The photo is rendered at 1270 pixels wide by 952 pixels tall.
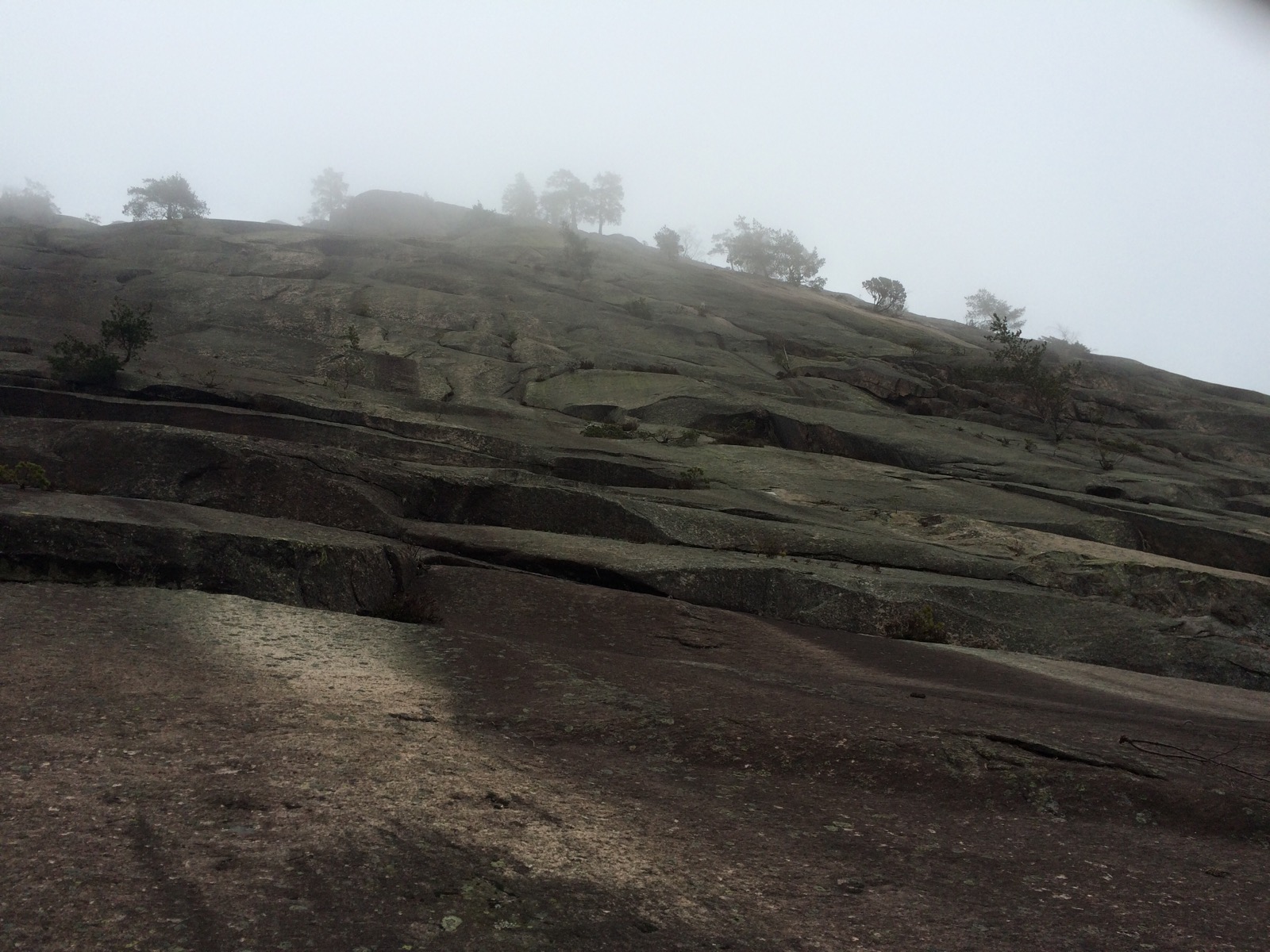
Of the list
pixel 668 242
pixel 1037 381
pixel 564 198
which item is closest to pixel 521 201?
pixel 564 198

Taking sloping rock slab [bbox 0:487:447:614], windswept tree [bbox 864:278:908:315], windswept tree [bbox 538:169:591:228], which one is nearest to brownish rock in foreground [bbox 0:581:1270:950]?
sloping rock slab [bbox 0:487:447:614]

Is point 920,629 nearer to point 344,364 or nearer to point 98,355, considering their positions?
point 98,355

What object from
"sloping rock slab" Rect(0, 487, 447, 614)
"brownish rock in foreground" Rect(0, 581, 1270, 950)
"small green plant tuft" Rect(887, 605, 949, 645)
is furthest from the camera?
"small green plant tuft" Rect(887, 605, 949, 645)

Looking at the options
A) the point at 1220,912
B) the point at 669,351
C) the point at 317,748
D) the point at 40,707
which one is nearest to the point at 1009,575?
the point at 1220,912

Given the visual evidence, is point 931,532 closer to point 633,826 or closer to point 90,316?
point 633,826

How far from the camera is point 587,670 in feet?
29.4

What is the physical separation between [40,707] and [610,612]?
274 inches

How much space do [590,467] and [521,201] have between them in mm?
117404

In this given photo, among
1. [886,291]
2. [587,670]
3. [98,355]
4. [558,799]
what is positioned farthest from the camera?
[886,291]

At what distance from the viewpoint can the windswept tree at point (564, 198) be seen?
125125mm

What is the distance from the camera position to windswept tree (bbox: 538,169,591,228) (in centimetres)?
12512

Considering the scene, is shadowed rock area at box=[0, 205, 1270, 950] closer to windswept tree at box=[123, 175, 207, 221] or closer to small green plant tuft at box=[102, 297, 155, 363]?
small green plant tuft at box=[102, 297, 155, 363]

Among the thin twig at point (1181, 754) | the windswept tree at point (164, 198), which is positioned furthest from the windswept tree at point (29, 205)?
the thin twig at point (1181, 754)

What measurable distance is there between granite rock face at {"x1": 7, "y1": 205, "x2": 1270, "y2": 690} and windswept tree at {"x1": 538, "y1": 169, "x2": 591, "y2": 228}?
8663 cm
